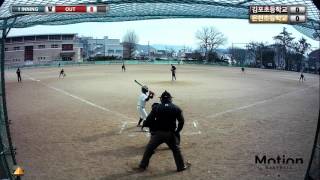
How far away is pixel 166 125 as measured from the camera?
8.53m

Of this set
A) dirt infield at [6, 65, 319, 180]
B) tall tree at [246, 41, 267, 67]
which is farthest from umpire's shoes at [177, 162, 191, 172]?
tall tree at [246, 41, 267, 67]

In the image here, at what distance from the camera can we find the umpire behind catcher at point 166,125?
27.7ft

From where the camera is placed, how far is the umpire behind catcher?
8453mm

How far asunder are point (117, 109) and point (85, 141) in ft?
21.4

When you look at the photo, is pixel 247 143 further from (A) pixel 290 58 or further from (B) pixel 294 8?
(A) pixel 290 58

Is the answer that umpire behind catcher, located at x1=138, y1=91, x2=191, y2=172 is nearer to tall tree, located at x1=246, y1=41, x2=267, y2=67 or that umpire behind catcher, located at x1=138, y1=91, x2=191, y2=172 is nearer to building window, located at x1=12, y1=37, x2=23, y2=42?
tall tree, located at x1=246, y1=41, x2=267, y2=67

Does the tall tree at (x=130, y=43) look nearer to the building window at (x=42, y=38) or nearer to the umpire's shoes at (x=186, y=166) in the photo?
the building window at (x=42, y=38)

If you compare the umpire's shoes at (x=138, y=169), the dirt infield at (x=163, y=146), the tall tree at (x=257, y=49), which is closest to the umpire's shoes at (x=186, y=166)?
the dirt infield at (x=163, y=146)

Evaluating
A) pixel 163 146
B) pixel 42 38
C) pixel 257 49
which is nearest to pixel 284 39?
pixel 257 49

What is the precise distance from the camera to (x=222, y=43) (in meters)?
108

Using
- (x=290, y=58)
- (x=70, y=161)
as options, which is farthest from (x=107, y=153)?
(x=290, y=58)

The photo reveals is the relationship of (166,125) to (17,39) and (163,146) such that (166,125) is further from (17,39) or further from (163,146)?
(17,39)

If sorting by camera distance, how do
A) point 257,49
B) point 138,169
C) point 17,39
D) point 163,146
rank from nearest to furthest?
point 138,169 → point 163,146 → point 257,49 → point 17,39

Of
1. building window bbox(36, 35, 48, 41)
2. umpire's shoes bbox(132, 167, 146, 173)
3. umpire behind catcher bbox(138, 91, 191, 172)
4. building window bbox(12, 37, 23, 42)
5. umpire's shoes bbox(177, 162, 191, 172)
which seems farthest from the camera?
building window bbox(36, 35, 48, 41)
